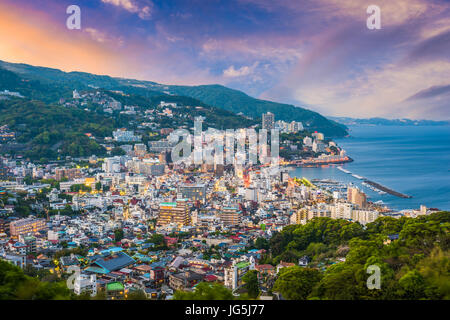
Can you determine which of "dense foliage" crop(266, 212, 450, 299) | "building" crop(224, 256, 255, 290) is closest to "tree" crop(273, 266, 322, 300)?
"dense foliage" crop(266, 212, 450, 299)

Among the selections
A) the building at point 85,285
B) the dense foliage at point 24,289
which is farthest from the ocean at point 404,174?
the dense foliage at point 24,289

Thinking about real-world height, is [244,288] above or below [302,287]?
below

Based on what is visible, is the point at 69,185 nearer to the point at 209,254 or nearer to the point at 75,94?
the point at 209,254

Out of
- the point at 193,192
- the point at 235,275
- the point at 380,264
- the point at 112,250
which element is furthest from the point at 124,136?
the point at 380,264

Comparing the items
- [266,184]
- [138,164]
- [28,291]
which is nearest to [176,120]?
[138,164]

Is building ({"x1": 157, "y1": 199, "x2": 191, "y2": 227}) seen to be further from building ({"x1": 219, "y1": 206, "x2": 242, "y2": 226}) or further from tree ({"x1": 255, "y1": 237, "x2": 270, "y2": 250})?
tree ({"x1": 255, "y1": 237, "x2": 270, "y2": 250})

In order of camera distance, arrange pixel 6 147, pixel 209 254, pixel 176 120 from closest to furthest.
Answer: pixel 209 254 → pixel 6 147 → pixel 176 120

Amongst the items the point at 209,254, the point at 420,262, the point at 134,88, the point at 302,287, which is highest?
the point at 134,88
